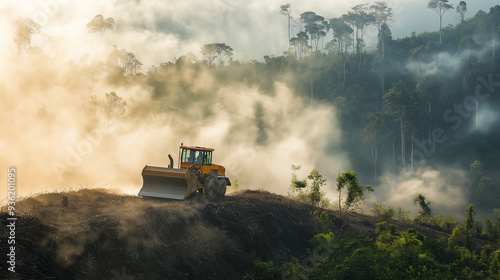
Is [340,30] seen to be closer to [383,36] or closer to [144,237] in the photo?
[383,36]

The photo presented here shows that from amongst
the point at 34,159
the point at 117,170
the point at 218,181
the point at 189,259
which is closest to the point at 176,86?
the point at 117,170

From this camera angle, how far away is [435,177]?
83.6 metres

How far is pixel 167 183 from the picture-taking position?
24.4 m

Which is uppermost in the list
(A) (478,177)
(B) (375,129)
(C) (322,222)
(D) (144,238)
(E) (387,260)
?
(B) (375,129)

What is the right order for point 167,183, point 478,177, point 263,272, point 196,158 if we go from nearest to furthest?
point 263,272, point 167,183, point 196,158, point 478,177

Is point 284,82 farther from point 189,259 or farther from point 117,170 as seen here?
point 189,259

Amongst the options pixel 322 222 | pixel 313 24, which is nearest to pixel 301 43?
pixel 313 24

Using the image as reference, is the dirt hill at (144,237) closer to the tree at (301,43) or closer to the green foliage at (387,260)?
the green foliage at (387,260)

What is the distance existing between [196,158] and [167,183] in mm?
4286

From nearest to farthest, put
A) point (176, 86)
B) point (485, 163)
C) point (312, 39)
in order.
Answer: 1. point (485, 163)
2. point (176, 86)
3. point (312, 39)

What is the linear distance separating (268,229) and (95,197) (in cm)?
Answer: 905

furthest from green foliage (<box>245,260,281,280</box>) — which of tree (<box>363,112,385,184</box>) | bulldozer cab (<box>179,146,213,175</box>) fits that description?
tree (<box>363,112,385,184</box>)

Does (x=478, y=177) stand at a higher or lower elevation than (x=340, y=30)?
lower

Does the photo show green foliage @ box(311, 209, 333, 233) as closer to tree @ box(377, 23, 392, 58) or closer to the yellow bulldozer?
the yellow bulldozer
